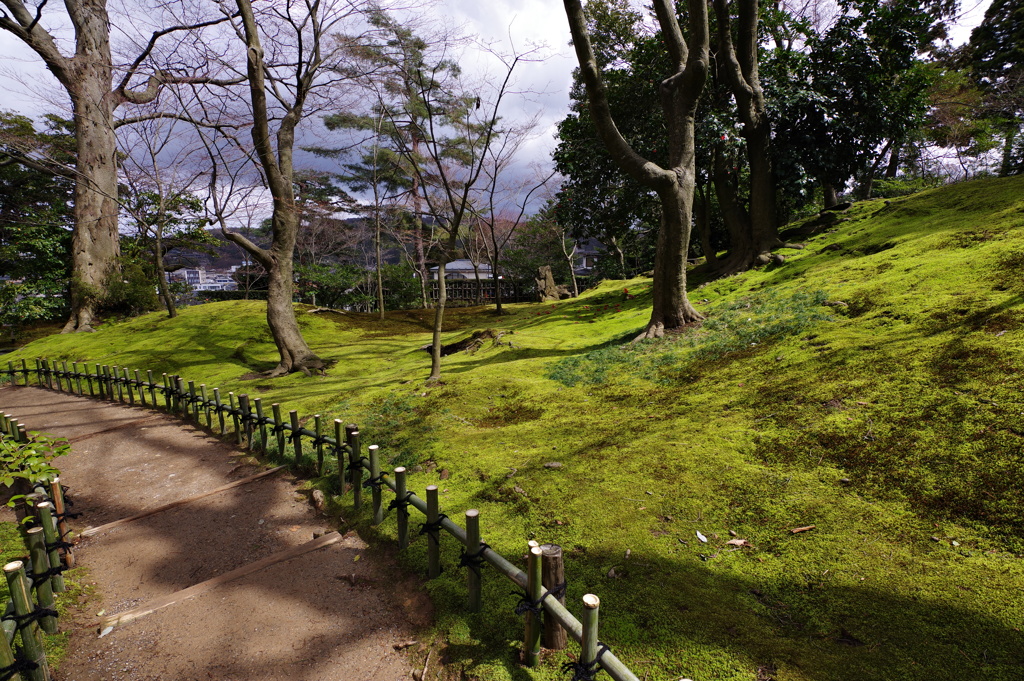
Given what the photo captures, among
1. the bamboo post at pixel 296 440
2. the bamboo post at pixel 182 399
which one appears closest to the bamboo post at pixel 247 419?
the bamboo post at pixel 296 440

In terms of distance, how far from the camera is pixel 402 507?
3.56 m

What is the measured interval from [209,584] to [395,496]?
1.43 meters

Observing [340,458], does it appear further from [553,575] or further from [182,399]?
[182,399]

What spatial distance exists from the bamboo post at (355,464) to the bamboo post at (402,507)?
2.35 feet

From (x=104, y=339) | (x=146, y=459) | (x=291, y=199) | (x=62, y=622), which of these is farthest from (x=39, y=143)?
(x=62, y=622)

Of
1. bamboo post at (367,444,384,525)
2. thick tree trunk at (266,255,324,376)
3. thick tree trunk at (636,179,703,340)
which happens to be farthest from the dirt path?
thick tree trunk at (636,179,703,340)

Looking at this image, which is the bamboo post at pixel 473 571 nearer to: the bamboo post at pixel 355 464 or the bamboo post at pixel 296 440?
the bamboo post at pixel 355 464

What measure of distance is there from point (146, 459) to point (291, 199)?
259 inches

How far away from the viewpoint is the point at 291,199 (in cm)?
1028

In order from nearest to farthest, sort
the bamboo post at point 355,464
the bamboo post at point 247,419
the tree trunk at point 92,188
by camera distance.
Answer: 1. the bamboo post at point 355,464
2. the bamboo post at point 247,419
3. the tree trunk at point 92,188

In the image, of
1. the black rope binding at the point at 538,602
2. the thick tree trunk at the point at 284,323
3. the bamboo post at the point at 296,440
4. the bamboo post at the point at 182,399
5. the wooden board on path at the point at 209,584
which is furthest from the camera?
the thick tree trunk at the point at 284,323

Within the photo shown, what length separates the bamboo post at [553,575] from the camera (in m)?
2.39

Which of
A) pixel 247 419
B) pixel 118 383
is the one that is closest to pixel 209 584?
pixel 247 419

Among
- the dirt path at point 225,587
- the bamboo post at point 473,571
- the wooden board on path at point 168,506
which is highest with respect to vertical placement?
the bamboo post at point 473,571
